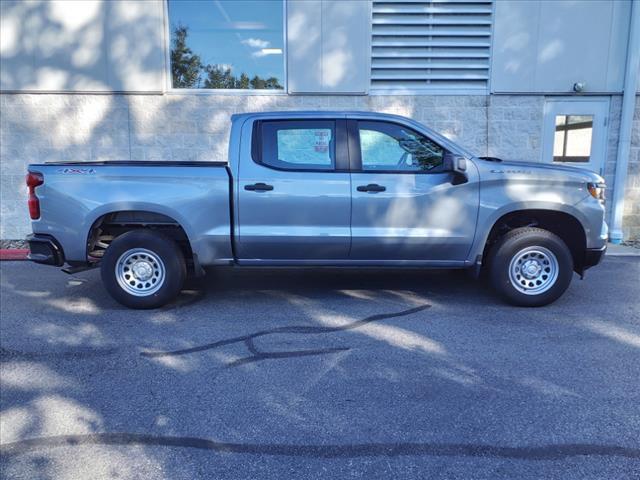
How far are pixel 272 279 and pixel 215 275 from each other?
82cm

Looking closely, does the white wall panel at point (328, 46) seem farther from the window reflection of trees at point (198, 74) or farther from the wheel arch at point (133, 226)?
the wheel arch at point (133, 226)

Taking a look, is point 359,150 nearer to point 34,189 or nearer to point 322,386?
point 322,386

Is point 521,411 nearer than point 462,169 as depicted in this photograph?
Yes

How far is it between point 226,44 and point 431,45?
152 inches

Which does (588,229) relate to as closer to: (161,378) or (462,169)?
(462,169)

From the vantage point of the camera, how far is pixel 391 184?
17.3 ft

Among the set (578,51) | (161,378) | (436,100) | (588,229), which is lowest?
(161,378)

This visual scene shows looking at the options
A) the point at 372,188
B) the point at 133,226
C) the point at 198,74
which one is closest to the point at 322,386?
the point at 372,188

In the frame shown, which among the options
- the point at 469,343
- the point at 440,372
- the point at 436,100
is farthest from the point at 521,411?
the point at 436,100

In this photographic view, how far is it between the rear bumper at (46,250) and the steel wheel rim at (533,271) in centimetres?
460

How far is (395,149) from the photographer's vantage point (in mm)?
5398

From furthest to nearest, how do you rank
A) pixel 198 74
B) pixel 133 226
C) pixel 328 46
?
1. pixel 198 74
2. pixel 328 46
3. pixel 133 226

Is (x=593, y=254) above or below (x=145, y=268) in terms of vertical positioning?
above

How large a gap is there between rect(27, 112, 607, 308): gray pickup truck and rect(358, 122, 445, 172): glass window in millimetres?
11
